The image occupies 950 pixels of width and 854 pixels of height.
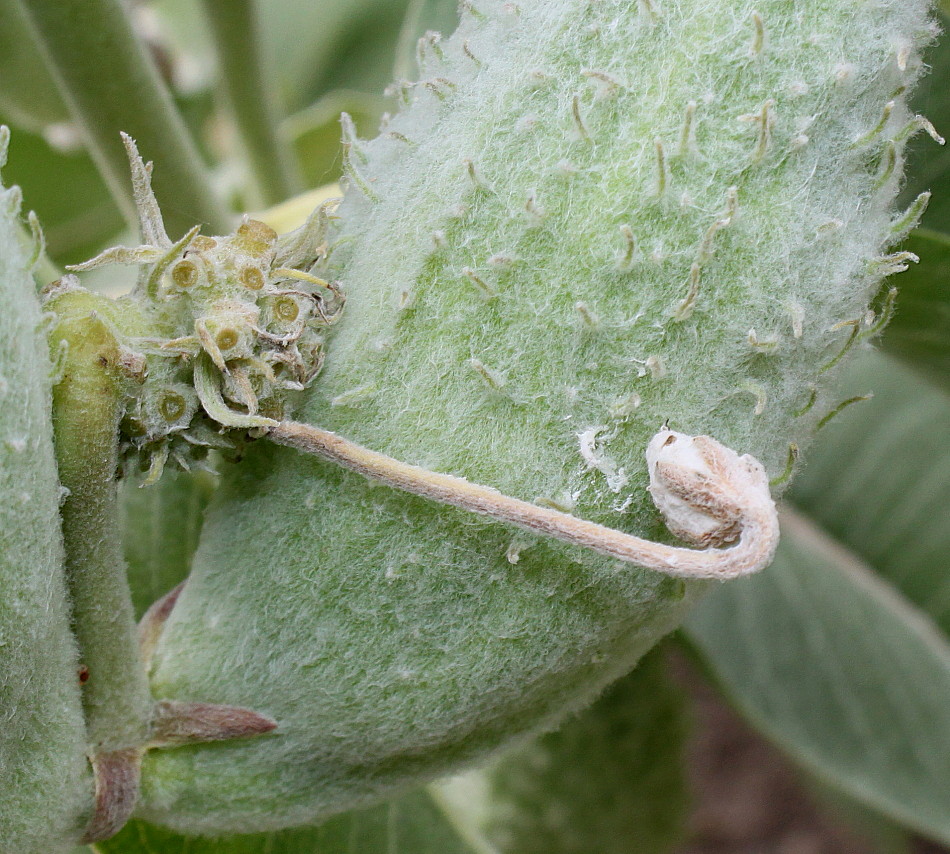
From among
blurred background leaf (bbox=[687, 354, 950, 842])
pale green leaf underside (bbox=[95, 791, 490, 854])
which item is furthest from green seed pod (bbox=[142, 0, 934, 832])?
blurred background leaf (bbox=[687, 354, 950, 842])

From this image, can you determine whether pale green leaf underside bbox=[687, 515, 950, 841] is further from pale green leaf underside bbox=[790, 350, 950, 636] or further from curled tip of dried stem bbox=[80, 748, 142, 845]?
curled tip of dried stem bbox=[80, 748, 142, 845]

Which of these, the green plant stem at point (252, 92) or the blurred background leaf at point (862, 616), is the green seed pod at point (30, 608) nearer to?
the green plant stem at point (252, 92)

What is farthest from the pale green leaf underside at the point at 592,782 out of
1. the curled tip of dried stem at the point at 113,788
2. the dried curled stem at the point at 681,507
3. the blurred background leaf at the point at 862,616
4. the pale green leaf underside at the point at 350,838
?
the dried curled stem at the point at 681,507

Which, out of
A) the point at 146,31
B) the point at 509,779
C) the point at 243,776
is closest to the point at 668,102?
the point at 243,776

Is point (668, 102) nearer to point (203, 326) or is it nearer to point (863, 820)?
point (203, 326)

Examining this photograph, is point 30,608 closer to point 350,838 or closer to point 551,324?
point 551,324
